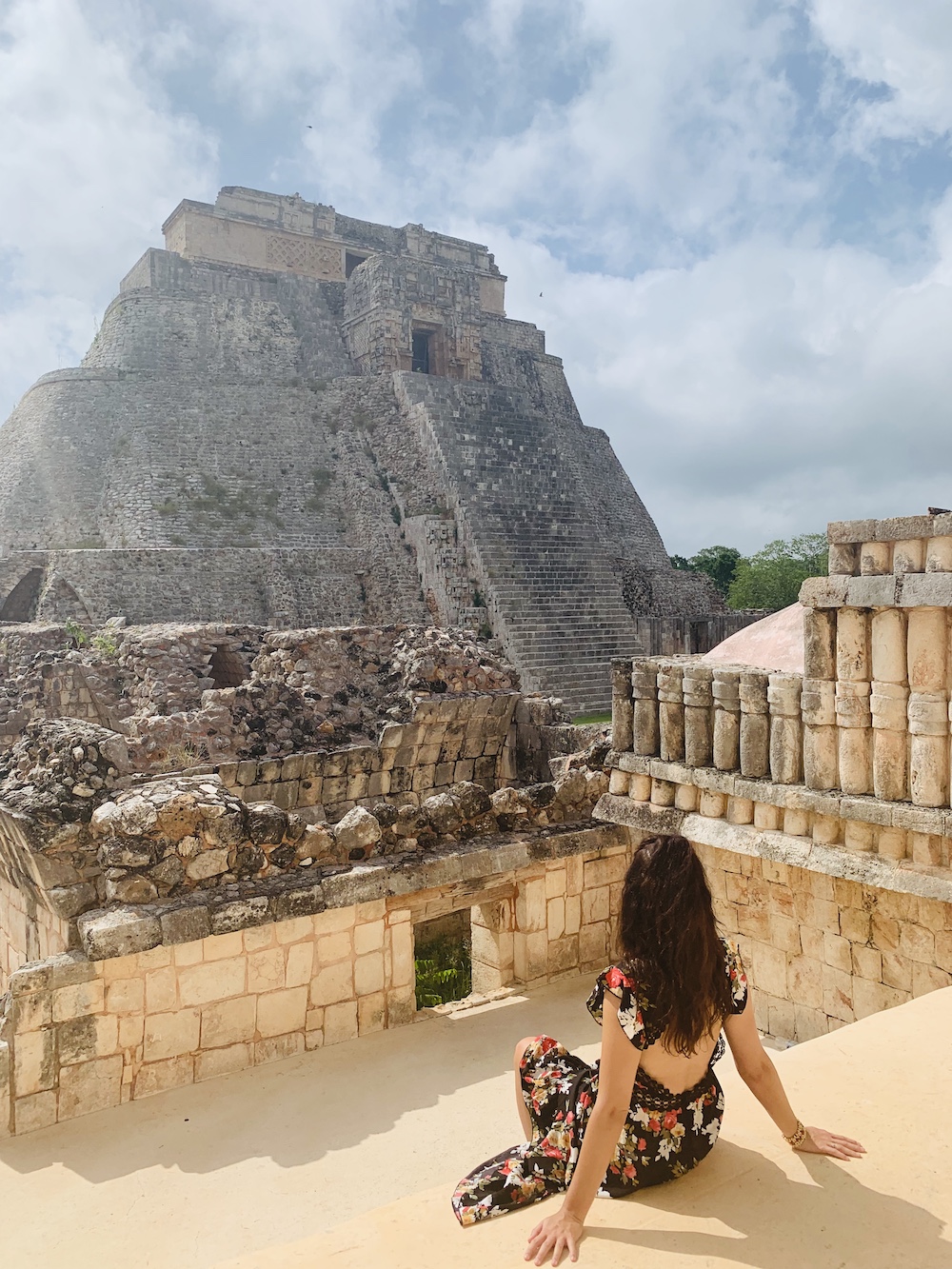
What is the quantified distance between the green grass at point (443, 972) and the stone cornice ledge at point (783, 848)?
1.95 m

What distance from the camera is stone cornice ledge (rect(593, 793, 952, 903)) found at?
4.23 meters

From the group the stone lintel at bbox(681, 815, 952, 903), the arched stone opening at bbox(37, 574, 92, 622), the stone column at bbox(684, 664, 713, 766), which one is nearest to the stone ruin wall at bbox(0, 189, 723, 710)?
the arched stone opening at bbox(37, 574, 92, 622)

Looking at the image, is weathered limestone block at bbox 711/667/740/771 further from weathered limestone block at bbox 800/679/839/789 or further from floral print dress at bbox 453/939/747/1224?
floral print dress at bbox 453/939/747/1224

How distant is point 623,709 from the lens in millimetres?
5746

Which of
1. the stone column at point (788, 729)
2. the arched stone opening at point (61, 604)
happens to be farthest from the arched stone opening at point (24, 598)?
the stone column at point (788, 729)

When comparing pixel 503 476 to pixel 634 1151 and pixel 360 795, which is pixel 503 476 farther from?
pixel 634 1151

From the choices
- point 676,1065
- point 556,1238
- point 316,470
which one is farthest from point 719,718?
point 316,470

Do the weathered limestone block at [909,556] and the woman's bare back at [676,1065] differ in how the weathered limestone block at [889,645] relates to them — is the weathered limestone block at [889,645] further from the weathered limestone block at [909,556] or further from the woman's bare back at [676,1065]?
the woman's bare back at [676,1065]

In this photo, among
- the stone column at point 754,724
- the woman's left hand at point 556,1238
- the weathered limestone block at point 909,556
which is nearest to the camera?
the woman's left hand at point 556,1238

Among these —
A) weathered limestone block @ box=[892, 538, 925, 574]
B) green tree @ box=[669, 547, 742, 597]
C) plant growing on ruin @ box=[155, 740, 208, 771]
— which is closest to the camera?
weathered limestone block @ box=[892, 538, 925, 574]

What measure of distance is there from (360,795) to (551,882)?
274 cm

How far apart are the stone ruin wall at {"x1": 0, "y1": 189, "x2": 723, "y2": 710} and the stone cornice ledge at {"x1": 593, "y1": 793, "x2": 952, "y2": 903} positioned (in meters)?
13.9

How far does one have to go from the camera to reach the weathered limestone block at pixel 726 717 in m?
5.01

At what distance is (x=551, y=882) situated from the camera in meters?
5.88
